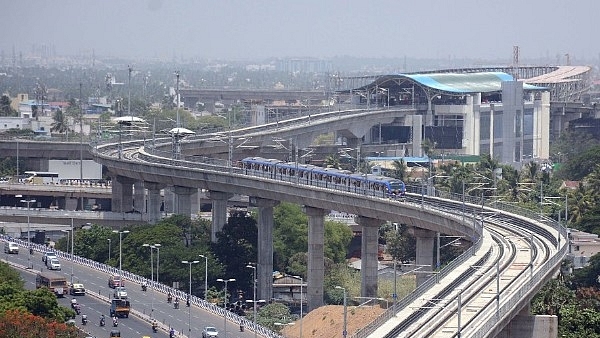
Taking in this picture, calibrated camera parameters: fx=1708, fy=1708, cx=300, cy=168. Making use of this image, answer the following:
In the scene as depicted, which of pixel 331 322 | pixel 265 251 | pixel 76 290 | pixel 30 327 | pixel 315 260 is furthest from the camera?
pixel 265 251

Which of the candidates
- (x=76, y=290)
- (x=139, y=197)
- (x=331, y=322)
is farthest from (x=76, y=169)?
(x=331, y=322)

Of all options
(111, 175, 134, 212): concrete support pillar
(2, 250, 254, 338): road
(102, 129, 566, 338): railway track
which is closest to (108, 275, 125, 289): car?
(2, 250, 254, 338): road

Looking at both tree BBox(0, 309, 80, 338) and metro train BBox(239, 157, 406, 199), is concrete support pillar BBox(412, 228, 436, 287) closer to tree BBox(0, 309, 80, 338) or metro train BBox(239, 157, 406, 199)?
metro train BBox(239, 157, 406, 199)

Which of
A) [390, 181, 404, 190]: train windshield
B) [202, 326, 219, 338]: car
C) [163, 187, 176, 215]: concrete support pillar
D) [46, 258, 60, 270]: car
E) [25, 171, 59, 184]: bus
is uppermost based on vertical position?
[390, 181, 404, 190]: train windshield

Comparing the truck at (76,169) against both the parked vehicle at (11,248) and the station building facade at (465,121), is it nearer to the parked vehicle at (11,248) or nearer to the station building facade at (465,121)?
the station building facade at (465,121)

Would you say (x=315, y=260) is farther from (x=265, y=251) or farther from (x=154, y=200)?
(x=154, y=200)

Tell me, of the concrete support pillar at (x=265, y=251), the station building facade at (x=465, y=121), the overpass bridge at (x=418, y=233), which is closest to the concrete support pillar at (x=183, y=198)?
the overpass bridge at (x=418, y=233)
